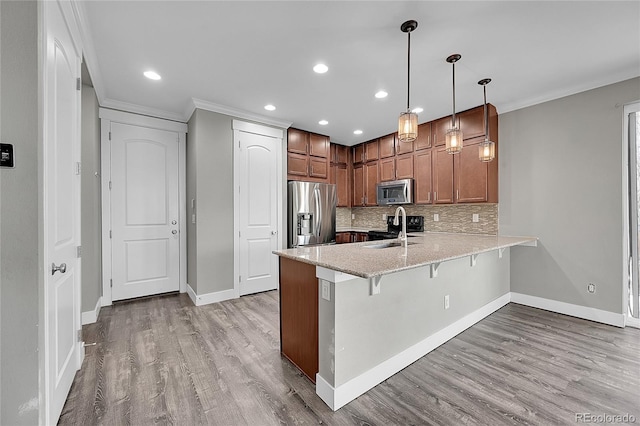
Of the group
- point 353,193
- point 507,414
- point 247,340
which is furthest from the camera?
point 353,193

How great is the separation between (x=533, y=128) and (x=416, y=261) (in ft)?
9.81

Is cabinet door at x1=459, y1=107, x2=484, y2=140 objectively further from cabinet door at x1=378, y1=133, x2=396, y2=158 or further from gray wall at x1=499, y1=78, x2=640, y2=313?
cabinet door at x1=378, y1=133, x2=396, y2=158

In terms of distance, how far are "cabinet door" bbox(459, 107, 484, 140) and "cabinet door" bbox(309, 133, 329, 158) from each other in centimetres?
215

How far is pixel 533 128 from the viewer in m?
3.42

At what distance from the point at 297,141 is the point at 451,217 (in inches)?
107

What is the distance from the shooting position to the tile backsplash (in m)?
3.82

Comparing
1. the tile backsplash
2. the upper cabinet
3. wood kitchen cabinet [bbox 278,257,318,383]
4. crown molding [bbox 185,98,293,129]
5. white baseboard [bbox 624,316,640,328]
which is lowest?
white baseboard [bbox 624,316,640,328]

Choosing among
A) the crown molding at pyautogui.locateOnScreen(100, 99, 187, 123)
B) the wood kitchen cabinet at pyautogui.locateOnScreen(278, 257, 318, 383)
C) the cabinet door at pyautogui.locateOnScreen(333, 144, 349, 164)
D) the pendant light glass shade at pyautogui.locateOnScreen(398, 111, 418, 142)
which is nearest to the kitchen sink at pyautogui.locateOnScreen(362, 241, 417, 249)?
the wood kitchen cabinet at pyautogui.locateOnScreen(278, 257, 318, 383)

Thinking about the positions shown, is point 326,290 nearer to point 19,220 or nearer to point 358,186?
point 19,220

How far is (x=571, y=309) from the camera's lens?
3.16 m

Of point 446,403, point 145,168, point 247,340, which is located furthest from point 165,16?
point 446,403

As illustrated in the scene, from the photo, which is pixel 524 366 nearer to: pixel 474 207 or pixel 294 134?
pixel 474 207

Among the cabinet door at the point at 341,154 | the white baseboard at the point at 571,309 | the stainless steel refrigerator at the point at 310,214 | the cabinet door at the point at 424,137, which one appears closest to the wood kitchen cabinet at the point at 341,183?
the cabinet door at the point at 341,154

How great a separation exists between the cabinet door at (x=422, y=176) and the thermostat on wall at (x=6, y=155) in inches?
167
